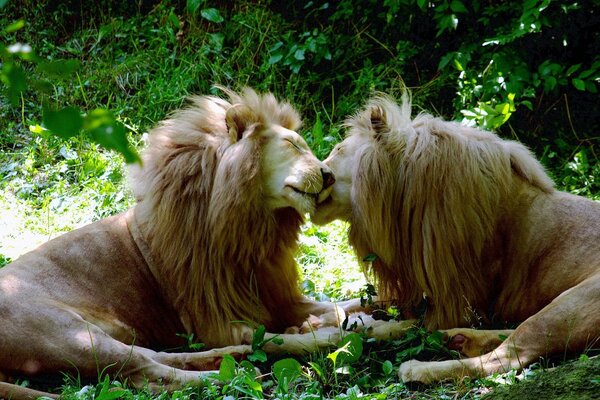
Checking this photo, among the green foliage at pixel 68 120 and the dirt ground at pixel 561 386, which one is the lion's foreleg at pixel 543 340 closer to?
the dirt ground at pixel 561 386

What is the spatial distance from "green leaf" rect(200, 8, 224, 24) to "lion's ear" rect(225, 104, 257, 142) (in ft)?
11.2

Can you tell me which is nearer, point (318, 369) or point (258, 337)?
point (318, 369)

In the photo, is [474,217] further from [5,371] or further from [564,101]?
[564,101]

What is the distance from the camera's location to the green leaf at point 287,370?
3078 millimetres

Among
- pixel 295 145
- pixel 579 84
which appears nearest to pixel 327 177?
pixel 295 145

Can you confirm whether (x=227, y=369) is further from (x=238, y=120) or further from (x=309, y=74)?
(x=309, y=74)

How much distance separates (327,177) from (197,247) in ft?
2.10

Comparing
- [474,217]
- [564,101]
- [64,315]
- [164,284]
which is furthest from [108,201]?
[564,101]

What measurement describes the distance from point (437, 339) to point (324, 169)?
85cm

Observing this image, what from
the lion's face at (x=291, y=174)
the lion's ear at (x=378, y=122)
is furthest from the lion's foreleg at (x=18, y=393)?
the lion's ear at (x=378, y=122)

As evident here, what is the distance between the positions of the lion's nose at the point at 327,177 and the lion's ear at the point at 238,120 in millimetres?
406

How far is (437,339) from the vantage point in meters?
3.28

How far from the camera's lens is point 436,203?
3.44 m

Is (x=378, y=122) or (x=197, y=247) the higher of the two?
(x=378, y=122)
